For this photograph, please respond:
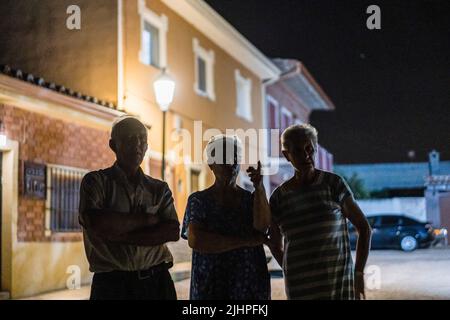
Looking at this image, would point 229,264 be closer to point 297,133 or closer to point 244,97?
point 297,133

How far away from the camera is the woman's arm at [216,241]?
3.26 metres

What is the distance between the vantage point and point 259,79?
68.1ft

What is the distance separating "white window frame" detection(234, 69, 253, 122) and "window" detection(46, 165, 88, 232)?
28.0ft

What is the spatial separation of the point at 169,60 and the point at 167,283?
37.4 ft

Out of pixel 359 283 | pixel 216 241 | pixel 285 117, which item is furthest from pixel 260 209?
pixel 285 117

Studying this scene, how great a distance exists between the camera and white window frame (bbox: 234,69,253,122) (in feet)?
61.1

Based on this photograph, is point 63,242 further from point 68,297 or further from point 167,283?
point 167,283

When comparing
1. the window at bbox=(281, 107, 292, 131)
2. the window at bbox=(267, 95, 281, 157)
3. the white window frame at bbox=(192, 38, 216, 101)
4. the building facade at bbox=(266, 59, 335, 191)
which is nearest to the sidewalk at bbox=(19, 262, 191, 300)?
the white window frame at bbox=(192, 38, 216, 101)

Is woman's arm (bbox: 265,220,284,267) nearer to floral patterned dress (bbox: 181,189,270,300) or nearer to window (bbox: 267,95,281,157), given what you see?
floral patterned dress (bbox: 181,189,270,300)

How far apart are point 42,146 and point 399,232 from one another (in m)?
13.0

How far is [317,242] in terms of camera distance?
10.7ft

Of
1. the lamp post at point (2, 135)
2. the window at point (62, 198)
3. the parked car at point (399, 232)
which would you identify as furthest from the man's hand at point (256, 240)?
the parked car at point (399, 232)

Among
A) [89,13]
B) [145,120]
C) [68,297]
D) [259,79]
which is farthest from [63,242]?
[259,79]

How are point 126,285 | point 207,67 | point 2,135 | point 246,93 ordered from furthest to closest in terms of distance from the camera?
point 246,93
point 207,67
point 2,135
point 126,285
